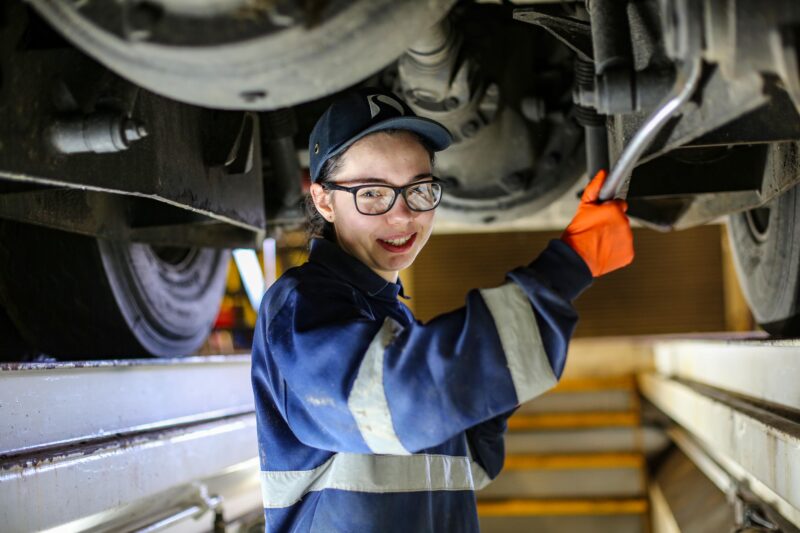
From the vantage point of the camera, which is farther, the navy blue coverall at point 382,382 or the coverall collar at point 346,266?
the coverall collar at point 346,266

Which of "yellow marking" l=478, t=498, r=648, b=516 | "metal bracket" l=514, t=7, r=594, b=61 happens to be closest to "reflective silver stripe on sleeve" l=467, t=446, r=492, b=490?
"metal bracket" l=514, t=7, r=594, b=61

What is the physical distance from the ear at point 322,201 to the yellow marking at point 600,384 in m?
2.66

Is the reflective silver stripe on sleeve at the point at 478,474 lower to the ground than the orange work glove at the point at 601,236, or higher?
lower

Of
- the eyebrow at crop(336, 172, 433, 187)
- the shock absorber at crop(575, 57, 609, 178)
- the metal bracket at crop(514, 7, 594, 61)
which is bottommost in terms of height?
the eyebrow at crop(336, 172, 433, 187)

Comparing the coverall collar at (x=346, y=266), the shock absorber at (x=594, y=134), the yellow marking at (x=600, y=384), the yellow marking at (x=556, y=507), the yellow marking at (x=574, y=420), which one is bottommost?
the yellow marking at (x=556, y=507)

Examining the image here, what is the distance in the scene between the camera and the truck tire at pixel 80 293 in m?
1.75

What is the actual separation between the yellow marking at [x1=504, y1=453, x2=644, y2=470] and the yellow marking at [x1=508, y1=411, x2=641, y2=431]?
139mm

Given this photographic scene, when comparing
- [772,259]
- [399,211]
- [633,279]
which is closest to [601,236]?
[399,211]

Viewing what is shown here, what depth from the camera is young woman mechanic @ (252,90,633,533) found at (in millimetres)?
960

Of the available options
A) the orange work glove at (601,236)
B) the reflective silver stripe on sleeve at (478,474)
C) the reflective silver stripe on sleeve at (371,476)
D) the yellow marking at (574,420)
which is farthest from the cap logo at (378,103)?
the yellow marking at (574,420)

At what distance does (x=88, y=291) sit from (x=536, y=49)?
1300 mm

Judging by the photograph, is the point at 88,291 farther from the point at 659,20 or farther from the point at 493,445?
the point at 659,20

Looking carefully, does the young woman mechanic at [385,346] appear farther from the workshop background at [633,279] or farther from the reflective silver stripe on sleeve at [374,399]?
the workshop background at [633,279]

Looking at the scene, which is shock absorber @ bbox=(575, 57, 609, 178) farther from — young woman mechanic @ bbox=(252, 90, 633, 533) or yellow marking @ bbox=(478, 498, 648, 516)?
yellow marking @ bbox=(478, 498, 648, 516)
